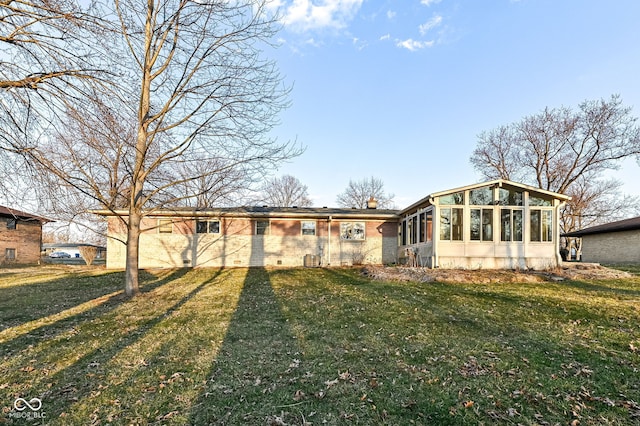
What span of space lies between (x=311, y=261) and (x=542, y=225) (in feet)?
36.3

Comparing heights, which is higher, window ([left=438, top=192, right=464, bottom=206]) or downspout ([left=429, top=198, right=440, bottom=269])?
window ([left=438, top=192, right=464, bottom=206])

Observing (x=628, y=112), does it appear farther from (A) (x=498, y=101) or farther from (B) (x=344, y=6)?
(B) (x=344, y=6)

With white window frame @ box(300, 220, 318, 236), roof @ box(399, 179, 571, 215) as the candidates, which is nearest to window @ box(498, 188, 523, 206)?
roof @ box(399, 179, 571, 215)

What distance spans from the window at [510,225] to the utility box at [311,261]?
9.08 meters

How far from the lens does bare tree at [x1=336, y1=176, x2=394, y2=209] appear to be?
4469cm

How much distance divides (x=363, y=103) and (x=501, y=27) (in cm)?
631

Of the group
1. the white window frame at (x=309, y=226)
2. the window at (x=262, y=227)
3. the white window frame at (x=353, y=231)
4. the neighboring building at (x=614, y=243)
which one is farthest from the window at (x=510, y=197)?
the window at (x=262, y=227)

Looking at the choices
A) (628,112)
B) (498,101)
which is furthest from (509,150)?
(498,101)

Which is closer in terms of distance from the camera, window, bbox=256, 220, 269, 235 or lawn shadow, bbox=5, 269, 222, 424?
lawn shadow, bbox=5, 269, 222, 424

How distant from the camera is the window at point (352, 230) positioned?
1872 cm

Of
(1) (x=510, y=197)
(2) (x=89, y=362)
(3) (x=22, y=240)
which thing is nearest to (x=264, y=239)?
(1) (x=510, y=197)

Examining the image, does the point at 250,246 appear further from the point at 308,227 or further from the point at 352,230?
the point at 352,230

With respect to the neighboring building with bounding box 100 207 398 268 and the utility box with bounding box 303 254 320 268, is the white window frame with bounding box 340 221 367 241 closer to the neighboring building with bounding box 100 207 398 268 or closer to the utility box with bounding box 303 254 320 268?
the neighboring building with bounding box 100 207 398 268

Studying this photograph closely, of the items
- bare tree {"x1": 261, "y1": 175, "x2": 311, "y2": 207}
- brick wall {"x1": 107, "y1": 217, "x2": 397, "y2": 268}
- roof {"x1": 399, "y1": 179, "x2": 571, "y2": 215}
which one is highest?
bare tree {"x1": 261, "y1": 175, "x2": 311, "y2": 207}
